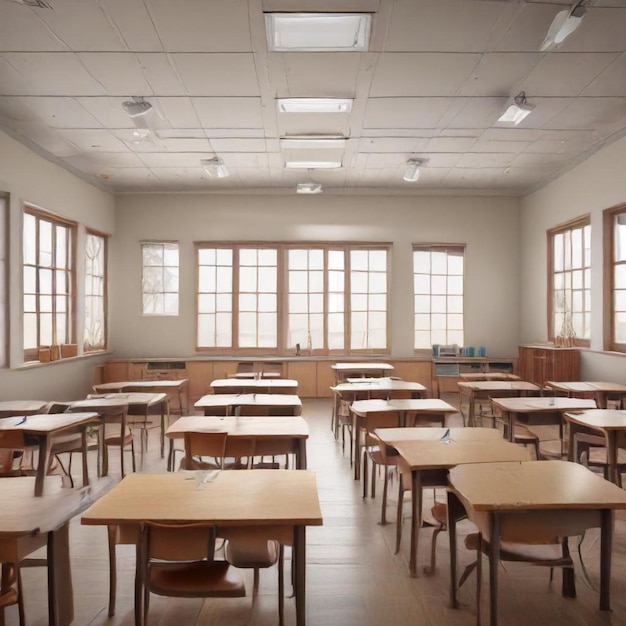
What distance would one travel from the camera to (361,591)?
303cm

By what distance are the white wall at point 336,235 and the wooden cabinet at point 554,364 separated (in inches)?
71.8

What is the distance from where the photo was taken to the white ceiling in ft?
14.0

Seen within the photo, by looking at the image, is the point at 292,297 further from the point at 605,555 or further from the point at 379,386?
the point at 605,555

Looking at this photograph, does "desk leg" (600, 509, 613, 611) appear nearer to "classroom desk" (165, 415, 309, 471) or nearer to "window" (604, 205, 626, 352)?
"classroom desk" (165, 415, 309, 471)

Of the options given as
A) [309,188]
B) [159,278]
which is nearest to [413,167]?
[309,188]

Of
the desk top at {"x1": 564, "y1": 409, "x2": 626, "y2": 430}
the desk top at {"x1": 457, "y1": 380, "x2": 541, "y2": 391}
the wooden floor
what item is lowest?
the wooden floor

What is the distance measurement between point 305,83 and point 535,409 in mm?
3693

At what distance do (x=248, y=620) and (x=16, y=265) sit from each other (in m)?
5.44

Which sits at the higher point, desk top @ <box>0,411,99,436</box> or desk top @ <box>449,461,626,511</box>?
desk top @ <box>449,461,626,511</box>

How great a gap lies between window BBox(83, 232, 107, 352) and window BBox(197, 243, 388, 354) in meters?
1.62

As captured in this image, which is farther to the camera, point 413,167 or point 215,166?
point 413,167

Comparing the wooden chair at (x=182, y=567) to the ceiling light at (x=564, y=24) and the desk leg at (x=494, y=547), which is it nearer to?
the desk leg at (x=494, y=547)

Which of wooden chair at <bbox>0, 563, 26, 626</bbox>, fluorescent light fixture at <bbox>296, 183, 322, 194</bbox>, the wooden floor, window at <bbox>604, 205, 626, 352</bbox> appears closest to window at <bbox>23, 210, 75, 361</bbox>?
fluorescent light fixture at <bbox>296, 183, 322, 194</bbox>

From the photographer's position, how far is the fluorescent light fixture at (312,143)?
7.03 m
